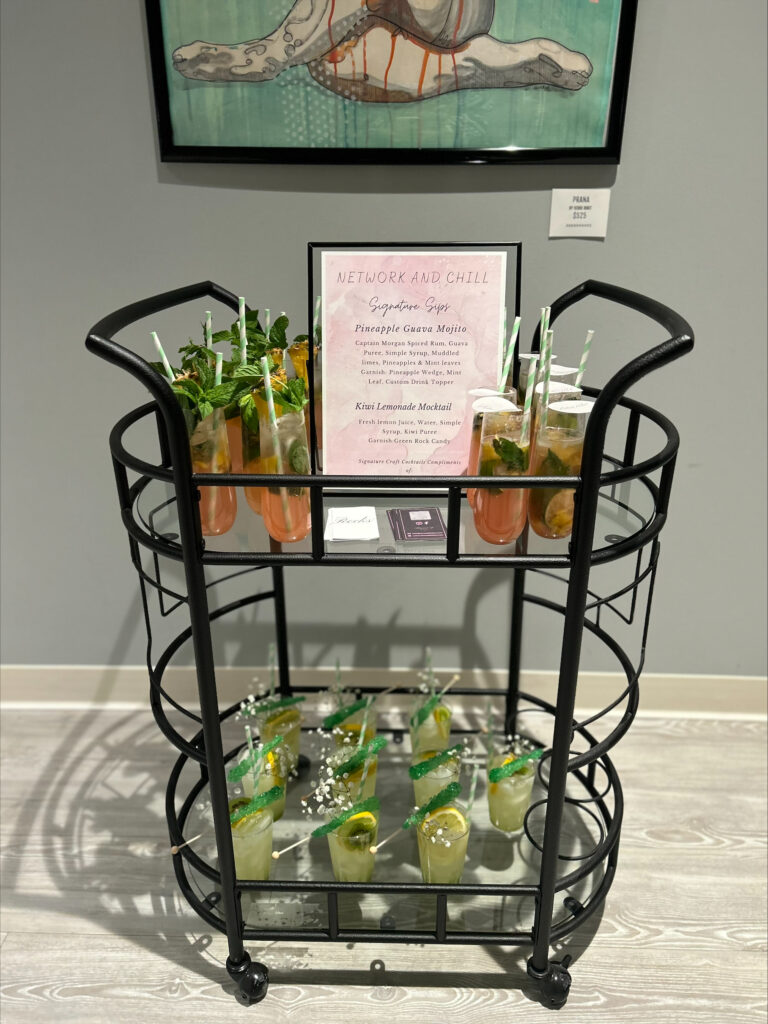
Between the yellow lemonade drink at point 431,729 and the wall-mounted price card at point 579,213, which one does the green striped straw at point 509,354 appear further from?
the yellow lemonade drink at point 431,729

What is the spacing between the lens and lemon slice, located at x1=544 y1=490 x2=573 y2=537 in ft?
3.25

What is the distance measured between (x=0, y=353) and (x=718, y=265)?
1.39 metres

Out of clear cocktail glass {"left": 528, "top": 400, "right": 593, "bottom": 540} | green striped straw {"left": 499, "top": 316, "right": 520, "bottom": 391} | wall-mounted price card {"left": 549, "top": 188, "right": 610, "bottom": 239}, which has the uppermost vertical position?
wall-mounted price card {"left": 549, "top": 188, "right": 610, "bottom": 239}

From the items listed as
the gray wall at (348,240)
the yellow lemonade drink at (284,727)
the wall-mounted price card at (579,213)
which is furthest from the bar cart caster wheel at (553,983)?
the wall-mounted price card at (579,213)

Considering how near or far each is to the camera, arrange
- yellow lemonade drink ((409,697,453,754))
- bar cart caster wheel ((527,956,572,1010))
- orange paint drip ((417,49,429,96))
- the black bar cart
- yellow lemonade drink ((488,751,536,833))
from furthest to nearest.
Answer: yellow lemonade drink ((409,697,453,754)) < yellow lemonade drink ((488,751,536,833)) < orange paint drip ((417,49,429,96)) < bar cart caster wheel ((527,956,572,1010)) < the black bar cart

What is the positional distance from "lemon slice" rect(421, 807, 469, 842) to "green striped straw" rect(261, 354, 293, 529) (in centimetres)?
57

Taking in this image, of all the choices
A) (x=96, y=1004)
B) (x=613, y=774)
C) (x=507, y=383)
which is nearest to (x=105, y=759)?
(x=96, y=1004)

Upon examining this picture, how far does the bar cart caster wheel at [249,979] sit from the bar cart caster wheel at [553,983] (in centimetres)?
41

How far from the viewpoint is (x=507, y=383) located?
107cm

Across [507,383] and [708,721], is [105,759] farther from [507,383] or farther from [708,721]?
[708,721]

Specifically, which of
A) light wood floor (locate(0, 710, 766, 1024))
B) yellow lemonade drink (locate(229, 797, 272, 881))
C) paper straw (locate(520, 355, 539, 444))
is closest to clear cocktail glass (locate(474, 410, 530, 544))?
paper straw (locate(520, 355, 539, 444))

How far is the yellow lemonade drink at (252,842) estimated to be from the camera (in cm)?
126

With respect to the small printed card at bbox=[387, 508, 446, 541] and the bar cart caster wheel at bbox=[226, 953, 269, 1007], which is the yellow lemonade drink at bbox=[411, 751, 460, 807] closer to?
the bar cart caster wheel at bbox=[226, 953, 269, 1007]

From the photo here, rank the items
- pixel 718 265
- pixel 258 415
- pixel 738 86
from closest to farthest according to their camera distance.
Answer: pixel 258 415 → pixel 738 86 → pixel 718 265
